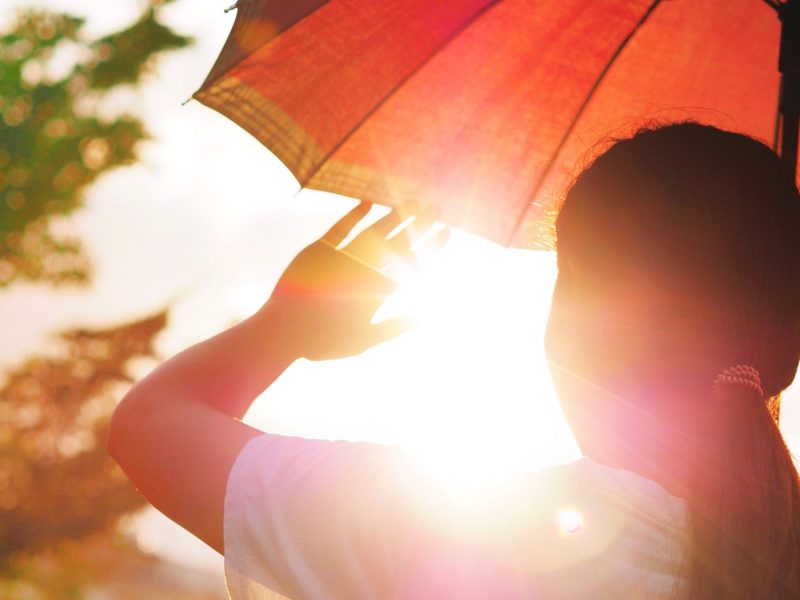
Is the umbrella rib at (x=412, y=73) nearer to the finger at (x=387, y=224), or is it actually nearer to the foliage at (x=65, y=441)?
the finger at (x=387, y=224)

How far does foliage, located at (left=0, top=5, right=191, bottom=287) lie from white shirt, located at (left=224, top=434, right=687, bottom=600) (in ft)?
48.7

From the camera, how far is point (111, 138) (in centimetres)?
1516

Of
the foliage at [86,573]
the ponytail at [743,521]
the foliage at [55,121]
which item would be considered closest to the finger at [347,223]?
the ponytail at [743,521]

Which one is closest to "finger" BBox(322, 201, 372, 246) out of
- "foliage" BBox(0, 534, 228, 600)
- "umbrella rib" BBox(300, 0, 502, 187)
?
"umbrella rib" BBox(300, 0, 502, 187)

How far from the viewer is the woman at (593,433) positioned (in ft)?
3.37

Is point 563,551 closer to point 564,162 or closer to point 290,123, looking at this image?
point 290,123

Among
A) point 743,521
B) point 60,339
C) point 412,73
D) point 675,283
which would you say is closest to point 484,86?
point 412,73

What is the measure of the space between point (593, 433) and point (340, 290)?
0.41m

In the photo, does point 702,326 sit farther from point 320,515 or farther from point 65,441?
point 65,441

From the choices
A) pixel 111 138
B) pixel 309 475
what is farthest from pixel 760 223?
pixel 111 138

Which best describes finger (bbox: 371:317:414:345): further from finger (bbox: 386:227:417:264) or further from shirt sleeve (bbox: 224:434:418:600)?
shirt sleeve (bbox: 224:434:418:600)

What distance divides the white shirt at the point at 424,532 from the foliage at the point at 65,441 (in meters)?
19.9

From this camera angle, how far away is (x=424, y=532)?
1.00 m

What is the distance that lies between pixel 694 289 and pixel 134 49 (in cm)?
1522
